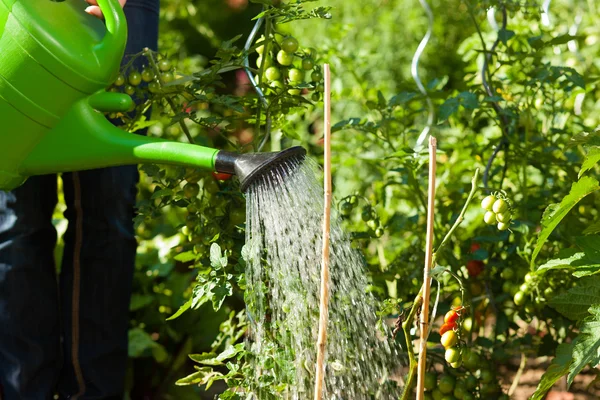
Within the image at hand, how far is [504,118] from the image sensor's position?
1690 mm

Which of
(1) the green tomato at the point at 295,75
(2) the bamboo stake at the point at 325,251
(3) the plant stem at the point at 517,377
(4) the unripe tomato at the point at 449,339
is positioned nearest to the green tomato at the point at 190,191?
(1) the green tomato at the point at 295,75

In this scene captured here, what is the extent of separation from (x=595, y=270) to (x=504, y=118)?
25.2 inches

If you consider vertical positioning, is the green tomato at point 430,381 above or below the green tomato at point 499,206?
below

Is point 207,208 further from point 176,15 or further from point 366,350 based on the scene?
point 176,15

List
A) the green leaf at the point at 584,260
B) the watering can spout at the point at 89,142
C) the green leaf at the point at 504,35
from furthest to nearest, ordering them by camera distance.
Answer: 1. the green leaf at the point at 504,35
2. the watering can spout at the point at 89,142
3. the green leaf at the point at 584,260

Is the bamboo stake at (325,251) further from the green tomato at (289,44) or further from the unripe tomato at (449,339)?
the green tomato at (289,44)

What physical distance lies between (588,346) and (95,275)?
95cm

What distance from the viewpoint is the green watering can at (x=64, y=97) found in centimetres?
120

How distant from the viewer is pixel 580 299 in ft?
3.76

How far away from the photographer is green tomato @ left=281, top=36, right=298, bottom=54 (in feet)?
4.34

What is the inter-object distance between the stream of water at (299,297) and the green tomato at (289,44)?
0.23m

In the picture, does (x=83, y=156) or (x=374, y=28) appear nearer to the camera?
(x=83, y=156)

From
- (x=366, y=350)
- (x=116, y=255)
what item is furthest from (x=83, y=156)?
(x=366, y=350)

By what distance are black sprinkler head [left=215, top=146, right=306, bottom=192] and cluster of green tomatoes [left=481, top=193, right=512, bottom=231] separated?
0.27 m
